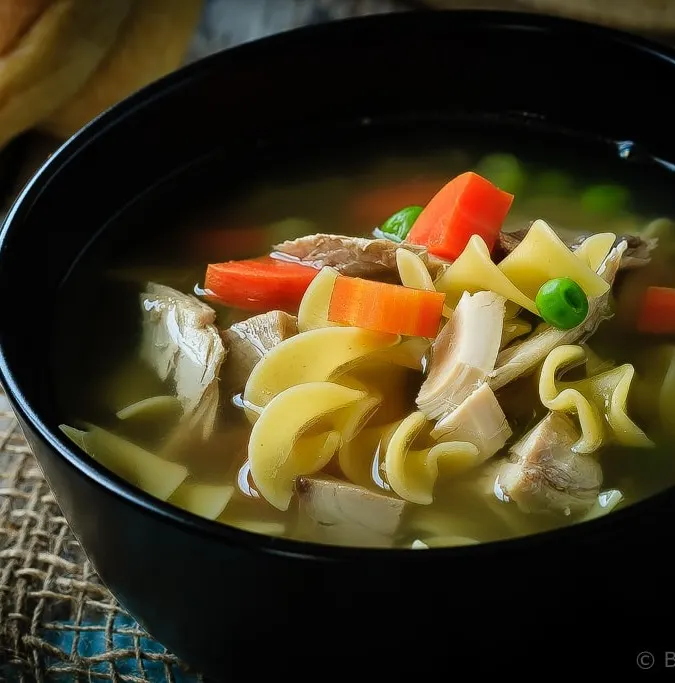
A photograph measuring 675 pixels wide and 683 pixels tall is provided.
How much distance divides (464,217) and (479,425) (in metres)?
0.61

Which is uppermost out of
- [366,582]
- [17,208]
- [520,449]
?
[17,208]

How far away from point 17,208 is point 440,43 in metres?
1.28

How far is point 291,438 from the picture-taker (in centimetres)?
190

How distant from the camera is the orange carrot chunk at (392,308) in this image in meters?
1.96

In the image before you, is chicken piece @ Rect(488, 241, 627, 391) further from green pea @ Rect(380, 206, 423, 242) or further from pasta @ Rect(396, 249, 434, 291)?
green pea @ Rect(380, 206, 423, 242)

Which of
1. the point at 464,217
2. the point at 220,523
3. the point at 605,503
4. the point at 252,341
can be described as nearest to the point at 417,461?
the point at 605,503

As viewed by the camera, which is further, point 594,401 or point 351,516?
point 594,401

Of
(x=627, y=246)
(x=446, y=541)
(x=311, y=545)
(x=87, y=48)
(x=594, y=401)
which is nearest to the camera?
(x=311, y=545)

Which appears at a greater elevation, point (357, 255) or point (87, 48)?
A: point (87, 48)

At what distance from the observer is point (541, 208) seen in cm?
264

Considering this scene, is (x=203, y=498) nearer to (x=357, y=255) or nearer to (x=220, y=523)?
(x=220, y=523)

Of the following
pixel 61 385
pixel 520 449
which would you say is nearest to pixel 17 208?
pixel 61 385

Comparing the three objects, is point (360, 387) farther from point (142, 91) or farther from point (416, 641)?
point (142, 91)

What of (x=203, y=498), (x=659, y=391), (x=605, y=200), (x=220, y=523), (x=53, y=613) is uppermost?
(x=605, y=200)
